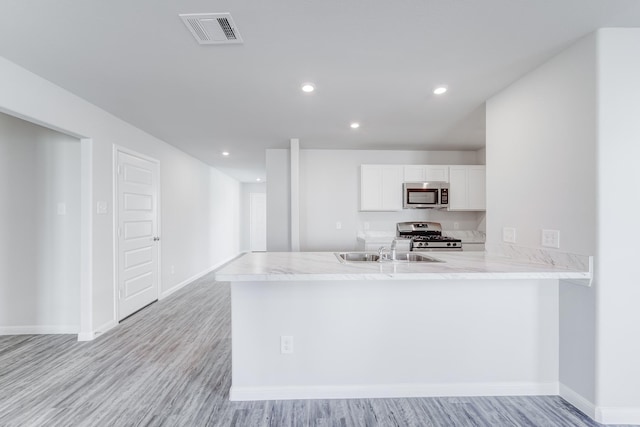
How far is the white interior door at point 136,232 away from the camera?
355 centimetres

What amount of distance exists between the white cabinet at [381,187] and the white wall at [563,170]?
2046 mm

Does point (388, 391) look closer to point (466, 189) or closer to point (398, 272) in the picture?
point (398, 272)

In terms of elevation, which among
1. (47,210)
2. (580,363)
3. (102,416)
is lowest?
(102,416)

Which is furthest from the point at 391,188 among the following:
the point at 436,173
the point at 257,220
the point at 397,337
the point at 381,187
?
the point at 257,220

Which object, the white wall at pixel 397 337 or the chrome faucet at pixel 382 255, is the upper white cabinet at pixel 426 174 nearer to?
the chrome faucet at pixel 382 255

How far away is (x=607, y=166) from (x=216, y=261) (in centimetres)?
697

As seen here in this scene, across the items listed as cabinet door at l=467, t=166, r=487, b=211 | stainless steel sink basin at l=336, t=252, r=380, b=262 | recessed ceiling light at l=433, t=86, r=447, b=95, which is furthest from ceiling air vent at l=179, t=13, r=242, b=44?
cabinet door at l=467, t=166, r=487, b=211

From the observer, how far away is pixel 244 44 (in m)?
1.93

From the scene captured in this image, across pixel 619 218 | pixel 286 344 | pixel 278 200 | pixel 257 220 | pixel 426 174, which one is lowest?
pixel 286 344

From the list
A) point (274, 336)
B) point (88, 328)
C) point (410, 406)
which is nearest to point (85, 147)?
point (88, 328)

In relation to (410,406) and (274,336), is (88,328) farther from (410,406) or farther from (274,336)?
(410,406)

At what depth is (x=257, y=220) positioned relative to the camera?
978 centimetres

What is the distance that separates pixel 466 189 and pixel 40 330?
5737mm

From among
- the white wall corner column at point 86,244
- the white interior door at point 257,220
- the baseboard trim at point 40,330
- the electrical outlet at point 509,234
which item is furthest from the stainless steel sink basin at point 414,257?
the white interior door at point 257,220
